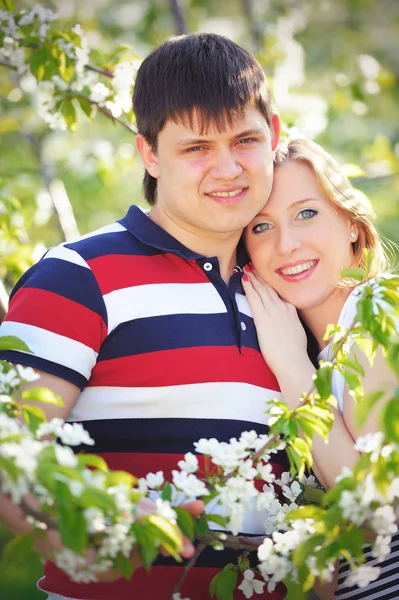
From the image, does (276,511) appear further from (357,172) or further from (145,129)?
(357,172)

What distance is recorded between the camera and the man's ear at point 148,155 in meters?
2.67

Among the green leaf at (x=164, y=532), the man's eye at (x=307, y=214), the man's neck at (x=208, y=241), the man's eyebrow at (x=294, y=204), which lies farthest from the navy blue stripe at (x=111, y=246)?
the green leaf at (x=164, y=532)

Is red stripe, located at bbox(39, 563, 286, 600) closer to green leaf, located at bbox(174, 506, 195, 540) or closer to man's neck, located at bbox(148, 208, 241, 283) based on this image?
green leaf, located at bbox(174, 506, 195, 540)

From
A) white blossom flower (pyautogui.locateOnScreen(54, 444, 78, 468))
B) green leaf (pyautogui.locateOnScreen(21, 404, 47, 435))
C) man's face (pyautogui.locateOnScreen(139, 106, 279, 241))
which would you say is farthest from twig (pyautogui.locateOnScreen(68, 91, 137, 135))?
white blossom flower (pyautogui.locateOnScreen(54, 444, 78, 468))

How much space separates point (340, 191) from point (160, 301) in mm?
869

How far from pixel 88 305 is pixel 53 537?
2.59ft

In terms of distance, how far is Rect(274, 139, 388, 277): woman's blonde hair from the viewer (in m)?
2.87

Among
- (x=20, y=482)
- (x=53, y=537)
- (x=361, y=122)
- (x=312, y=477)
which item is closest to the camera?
(x=20, y=482)

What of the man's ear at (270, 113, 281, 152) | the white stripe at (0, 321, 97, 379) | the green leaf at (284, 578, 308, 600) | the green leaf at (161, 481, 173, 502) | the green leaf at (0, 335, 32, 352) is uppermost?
the man's ear at (270, 113, 281, 152)

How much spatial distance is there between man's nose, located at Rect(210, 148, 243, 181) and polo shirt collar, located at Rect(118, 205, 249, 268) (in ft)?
0.83

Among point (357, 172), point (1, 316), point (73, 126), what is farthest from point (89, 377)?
point (357, 172)

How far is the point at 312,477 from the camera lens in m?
2.51

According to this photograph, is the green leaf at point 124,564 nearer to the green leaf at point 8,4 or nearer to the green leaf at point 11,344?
the green leaf at point 11,344

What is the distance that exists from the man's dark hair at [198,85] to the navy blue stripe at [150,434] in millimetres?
880
